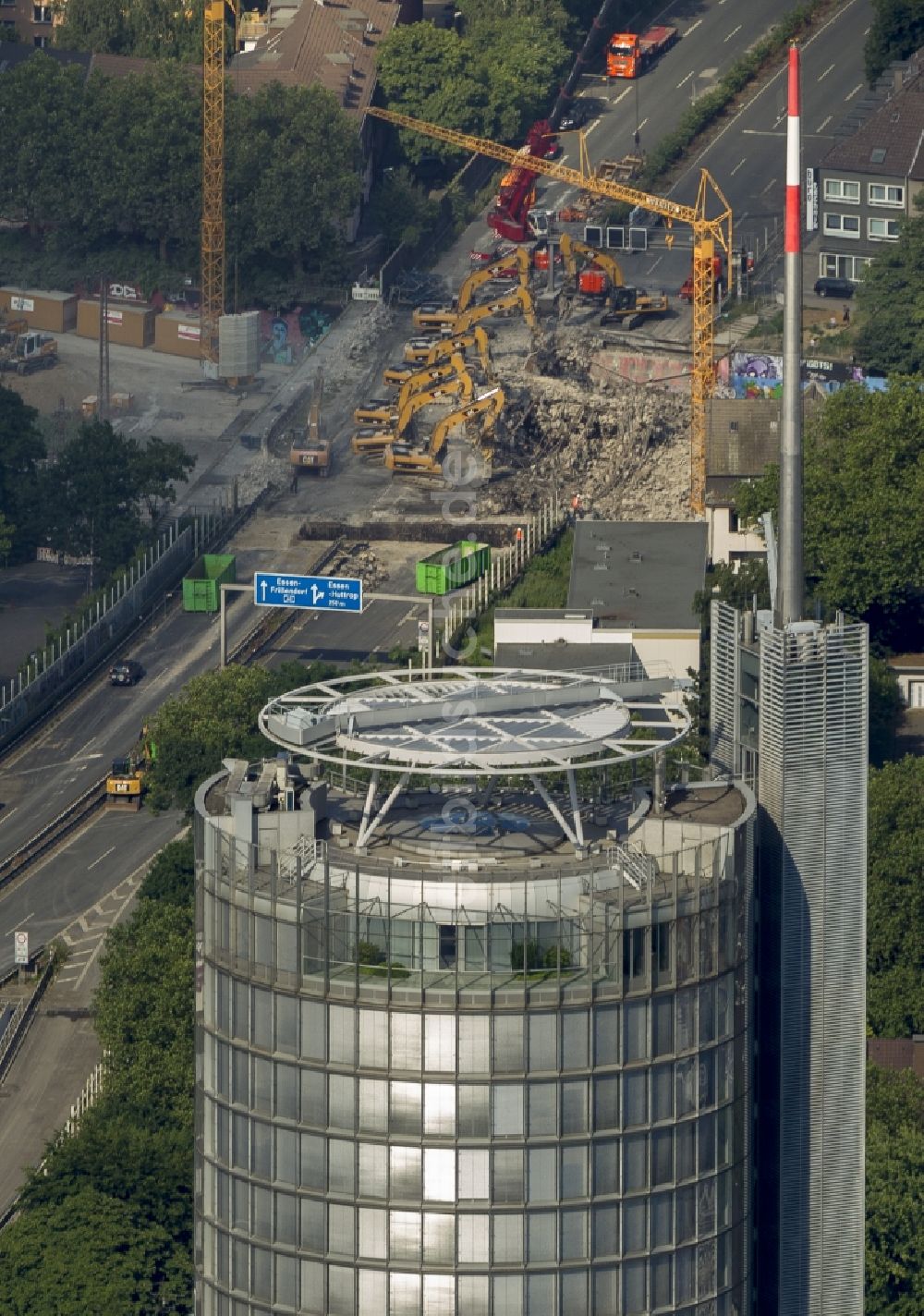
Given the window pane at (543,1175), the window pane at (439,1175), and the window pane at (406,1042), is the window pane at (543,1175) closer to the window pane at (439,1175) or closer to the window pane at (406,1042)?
the window pane at (439,1175)

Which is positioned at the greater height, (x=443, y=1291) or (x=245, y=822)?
(x=245, y=822)

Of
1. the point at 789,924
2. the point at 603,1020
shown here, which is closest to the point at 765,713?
the point at 789,924

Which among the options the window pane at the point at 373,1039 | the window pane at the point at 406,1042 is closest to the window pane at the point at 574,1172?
A: the window pane at the point at 406,1042

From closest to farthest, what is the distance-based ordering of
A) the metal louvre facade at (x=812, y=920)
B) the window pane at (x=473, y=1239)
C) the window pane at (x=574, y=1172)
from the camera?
the window pane at (x=473, y=1239)
the window pane at (x=574, y=1172)
the metal louvre facade at (x=812, y=920)

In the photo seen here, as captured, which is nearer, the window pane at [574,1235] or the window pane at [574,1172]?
the window pane at [574,1172]

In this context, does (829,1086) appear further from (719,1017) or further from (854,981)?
(719,1017)

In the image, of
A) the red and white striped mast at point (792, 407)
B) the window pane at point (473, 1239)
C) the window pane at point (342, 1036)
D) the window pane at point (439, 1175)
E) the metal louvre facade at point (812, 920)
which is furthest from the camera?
the red and white striped mast at point (792, 407)

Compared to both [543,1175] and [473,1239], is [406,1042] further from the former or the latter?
[473,1239]
